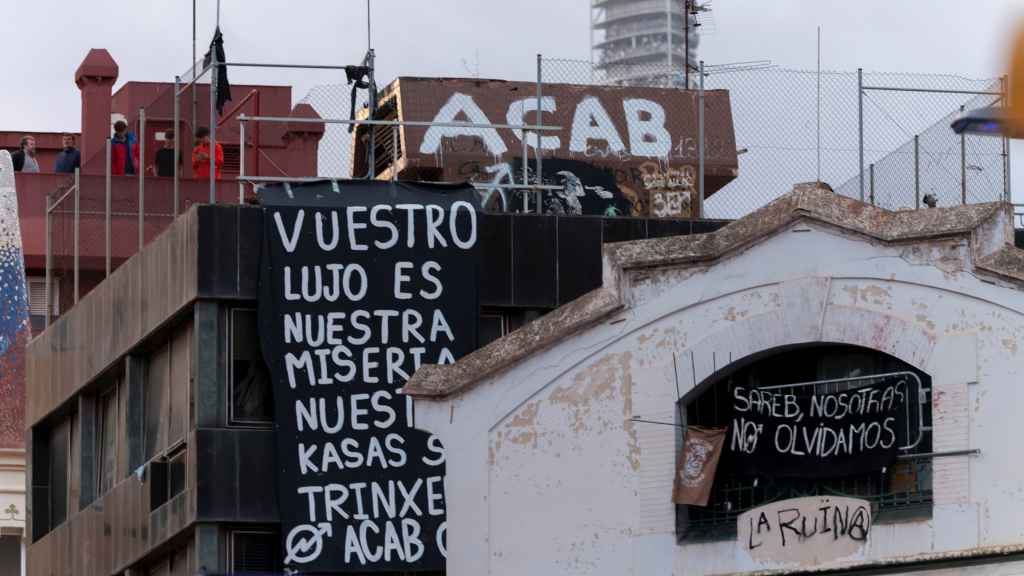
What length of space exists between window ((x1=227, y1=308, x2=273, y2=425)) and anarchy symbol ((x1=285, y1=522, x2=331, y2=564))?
1.59 m

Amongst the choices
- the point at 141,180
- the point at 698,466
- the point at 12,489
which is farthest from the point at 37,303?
the point at 698,466

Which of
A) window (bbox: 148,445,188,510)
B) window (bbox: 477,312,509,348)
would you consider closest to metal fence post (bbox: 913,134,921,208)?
window (bbox: 477,312,509,348)

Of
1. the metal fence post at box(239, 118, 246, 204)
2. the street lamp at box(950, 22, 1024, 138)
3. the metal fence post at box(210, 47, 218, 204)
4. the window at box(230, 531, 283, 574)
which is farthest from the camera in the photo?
the metal fence post at box(239, 118, 246, 204)

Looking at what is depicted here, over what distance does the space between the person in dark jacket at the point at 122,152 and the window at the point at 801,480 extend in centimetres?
1467

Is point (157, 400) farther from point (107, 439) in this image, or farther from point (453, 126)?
point (453, 126)

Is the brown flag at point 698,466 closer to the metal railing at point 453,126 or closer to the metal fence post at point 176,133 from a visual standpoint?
the metal railing at point 453,126

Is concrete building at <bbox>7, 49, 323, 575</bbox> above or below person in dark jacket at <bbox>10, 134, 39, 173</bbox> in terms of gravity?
below

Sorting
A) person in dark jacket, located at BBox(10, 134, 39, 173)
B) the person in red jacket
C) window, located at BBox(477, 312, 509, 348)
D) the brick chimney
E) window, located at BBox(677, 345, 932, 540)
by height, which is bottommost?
window, located at BBox(677, 345, 932, 540)

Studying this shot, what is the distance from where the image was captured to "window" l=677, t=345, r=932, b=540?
95.4 ft

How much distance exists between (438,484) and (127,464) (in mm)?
5656

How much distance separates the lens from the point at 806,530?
29.4 meters

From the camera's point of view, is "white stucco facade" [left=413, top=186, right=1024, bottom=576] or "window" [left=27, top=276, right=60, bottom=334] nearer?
"white stucco facade" [left=413, top=186, right=1024, bottom=576]

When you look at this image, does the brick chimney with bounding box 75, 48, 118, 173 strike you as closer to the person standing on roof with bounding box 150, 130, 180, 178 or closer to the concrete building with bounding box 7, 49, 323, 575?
the concrete building with bounding box 7, 49, 323, 575

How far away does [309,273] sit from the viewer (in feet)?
122
